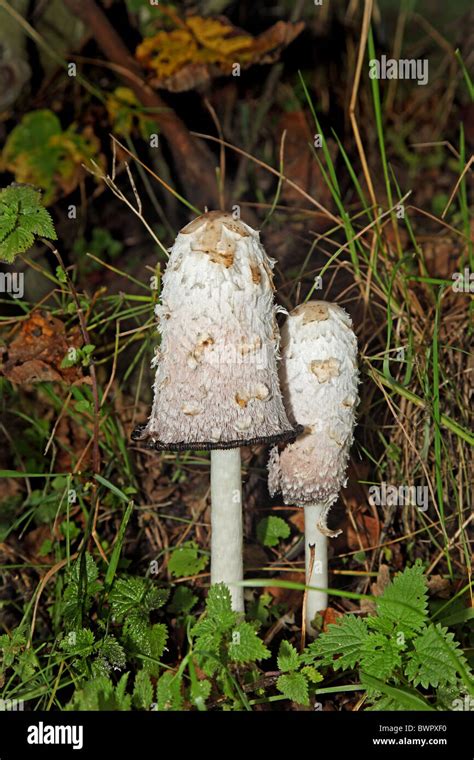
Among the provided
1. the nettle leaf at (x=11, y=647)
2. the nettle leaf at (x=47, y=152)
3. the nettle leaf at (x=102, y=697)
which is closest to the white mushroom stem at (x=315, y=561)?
the nettle leaf at (x=102, y=697)

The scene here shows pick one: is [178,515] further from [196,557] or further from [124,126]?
[124,126]

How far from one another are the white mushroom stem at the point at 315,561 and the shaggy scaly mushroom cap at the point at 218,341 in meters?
0.52

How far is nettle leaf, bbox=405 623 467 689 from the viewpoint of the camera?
2.06 meters

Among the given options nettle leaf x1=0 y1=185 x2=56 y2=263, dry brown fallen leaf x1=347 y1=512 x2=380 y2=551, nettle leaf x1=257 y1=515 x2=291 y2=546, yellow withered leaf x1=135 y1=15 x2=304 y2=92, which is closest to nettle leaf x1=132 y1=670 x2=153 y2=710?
nettle leaf x1=257 y1=515 x2=291 y2=546

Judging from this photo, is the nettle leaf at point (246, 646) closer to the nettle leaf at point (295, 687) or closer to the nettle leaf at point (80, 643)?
the nettle leaf at point (295, 687)

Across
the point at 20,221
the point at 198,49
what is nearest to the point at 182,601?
the point at 20,221

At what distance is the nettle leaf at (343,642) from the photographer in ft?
7.13

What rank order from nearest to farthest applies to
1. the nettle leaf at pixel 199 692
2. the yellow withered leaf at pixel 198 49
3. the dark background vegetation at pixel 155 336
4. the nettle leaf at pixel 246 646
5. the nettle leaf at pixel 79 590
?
1. the nettle leaf at pixel 199 692
2. the nettle leaf at pixel 246 646
3. the nettle leaf at pixel 79 590
4. the dark background vegetation at pixel 155 336
5. the yellow withered leaf at pixel 198 49

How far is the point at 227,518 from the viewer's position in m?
2.44

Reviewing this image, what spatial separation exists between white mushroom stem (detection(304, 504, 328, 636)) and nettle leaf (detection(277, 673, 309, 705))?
0.42 metres

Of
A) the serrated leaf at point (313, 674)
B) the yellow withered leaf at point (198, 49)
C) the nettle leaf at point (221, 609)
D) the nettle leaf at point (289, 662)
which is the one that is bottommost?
the serrated leaf at point (313, 674)

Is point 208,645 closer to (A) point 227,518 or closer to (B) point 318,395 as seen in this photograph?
(A) point 227,518

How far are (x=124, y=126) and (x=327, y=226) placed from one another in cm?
134
